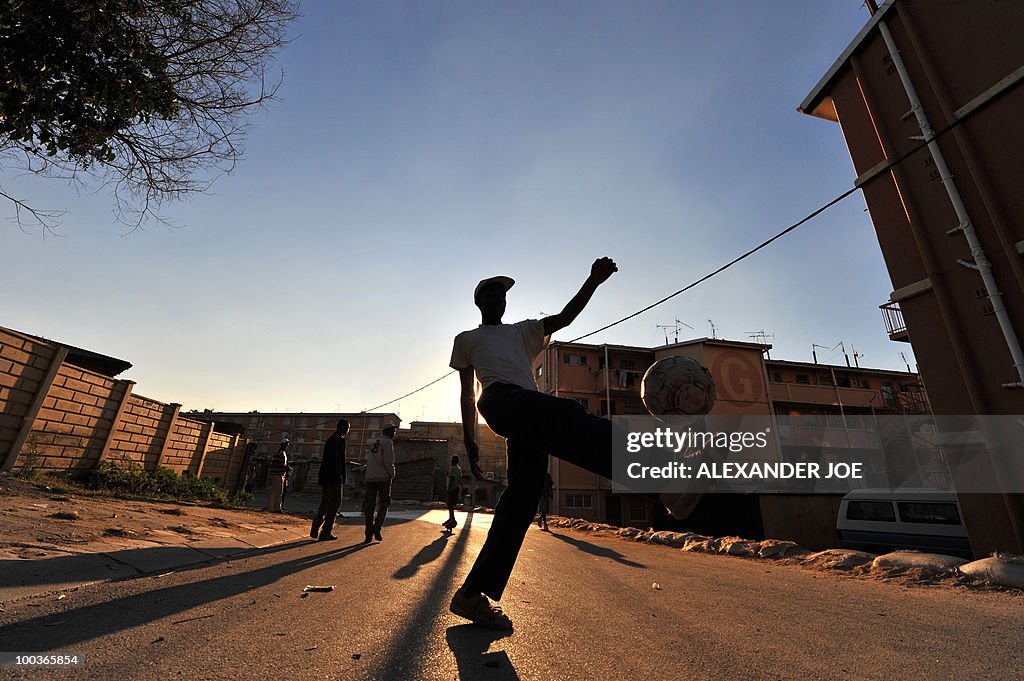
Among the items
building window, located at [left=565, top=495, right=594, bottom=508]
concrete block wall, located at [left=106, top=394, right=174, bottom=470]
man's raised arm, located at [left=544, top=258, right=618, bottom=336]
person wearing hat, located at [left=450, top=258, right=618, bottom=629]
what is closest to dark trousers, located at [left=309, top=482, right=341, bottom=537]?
person wearing hat, located at [left=450, top=258, right=618, bottom=629]

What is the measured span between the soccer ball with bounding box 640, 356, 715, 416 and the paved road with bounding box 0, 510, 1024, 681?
313 centimetres

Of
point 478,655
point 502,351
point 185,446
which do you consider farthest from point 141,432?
point 478,655

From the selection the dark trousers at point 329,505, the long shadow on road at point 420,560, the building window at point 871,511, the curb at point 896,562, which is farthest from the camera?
the building window at point 871,511

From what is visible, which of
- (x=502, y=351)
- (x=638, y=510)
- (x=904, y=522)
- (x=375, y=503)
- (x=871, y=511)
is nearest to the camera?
(x=502, y=351)

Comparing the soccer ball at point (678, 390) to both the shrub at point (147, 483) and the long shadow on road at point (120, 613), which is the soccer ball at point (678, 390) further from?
the shrub at point (147, 483)

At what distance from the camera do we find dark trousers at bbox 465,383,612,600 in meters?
2.16

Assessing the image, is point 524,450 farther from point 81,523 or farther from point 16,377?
point 16,377

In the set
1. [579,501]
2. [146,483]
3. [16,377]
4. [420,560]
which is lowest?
[420,560]

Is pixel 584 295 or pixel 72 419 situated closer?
pixel 584 295

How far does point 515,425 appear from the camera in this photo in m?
2.34

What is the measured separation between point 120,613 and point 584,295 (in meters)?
2.80

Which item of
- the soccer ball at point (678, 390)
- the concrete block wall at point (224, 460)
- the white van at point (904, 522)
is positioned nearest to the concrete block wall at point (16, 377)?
the concrete block wall at point (224, 460)

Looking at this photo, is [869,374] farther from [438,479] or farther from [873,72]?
[438,479]

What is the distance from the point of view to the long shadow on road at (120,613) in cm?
169
